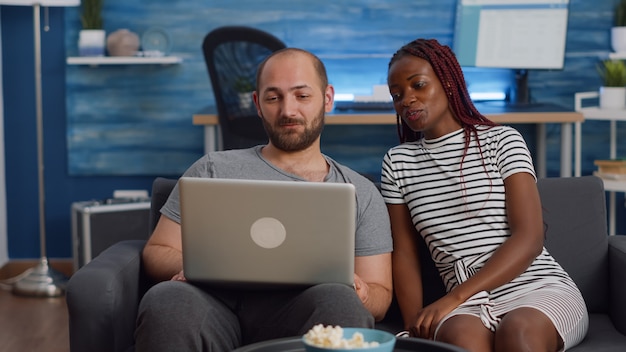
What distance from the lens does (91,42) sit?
172 inches

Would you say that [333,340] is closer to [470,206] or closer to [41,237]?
[470,206]

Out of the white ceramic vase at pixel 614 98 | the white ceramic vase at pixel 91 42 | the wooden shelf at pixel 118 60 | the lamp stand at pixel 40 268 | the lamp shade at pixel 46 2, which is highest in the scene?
the lamp shade at pixel 46 2

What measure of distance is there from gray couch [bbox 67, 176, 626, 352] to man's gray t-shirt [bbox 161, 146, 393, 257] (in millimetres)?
181

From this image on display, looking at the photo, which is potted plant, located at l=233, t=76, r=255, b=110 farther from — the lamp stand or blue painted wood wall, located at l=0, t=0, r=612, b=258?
the lamp stand

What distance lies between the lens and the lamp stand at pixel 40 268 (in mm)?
4242

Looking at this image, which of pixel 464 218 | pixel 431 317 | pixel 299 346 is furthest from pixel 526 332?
pixel 299 346

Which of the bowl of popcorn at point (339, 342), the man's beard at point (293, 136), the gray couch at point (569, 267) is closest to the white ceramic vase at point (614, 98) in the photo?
the gray couch at point (569, 267)

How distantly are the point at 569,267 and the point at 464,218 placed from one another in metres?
0.35

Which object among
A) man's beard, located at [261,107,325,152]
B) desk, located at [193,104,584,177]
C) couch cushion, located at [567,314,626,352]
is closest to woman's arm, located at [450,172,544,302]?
couch cushion, located at [567,314,626,352]

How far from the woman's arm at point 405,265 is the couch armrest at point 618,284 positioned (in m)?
0.49

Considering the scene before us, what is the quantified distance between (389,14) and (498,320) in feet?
8.61

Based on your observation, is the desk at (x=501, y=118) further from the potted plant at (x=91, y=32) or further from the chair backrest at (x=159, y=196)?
the chair backrest at (x=159, y=196)

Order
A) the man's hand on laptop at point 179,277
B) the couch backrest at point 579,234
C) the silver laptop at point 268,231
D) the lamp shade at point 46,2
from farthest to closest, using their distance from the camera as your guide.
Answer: the lamp shade at point 46,2, the couch backrest at point 579,234, the man's hand on laptop at point 179,277, the silver laptop at point 268,231

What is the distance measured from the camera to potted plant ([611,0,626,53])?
4.30 m
